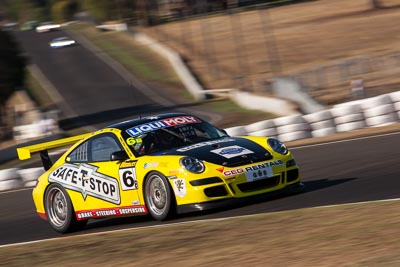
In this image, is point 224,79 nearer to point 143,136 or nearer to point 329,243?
point 143,136

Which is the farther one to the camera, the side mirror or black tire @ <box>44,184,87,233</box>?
black tire @ <box>44,184,87,233</box>

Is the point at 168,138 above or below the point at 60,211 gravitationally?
above

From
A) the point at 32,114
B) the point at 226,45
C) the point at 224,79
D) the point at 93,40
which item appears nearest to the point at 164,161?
the point at 32,114

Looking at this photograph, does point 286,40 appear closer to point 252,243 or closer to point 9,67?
point 9,67

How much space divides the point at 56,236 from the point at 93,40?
59.7 metres

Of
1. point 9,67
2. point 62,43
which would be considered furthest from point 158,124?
point 62,43

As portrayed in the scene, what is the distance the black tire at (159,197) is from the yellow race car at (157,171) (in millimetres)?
11

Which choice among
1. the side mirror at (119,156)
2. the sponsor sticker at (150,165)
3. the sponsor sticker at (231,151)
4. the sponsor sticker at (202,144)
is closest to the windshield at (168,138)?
the side mirror at (119,156)

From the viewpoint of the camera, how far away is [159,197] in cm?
961

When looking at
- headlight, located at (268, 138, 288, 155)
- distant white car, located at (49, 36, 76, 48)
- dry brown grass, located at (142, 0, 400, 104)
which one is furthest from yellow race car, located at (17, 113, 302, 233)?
distant white car, located at (49, 36, 76, 48)

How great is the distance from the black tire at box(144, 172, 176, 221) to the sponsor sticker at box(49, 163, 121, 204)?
0.56 m

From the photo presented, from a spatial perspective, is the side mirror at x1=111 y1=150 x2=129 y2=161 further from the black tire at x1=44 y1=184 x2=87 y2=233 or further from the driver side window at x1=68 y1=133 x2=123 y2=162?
the black tire at x1=44 y1=184 x2=87 y2=233

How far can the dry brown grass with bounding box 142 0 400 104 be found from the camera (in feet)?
140

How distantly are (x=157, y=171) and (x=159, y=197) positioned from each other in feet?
1.00
